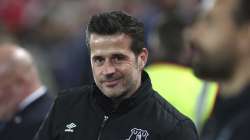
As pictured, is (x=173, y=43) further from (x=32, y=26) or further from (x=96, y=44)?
Answer: (x=32, y=26)

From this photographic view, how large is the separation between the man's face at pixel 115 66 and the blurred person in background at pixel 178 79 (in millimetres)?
427

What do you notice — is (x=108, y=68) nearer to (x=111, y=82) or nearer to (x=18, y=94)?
(x=111, y=82)

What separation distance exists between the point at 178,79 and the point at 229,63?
9.23 feet

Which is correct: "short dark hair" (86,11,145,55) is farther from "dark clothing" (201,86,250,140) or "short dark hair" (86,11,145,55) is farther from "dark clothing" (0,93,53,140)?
"dark clothing" (0,93,53,140)

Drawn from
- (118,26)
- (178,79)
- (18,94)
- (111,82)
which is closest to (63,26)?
(18,94)

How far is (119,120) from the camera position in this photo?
5.01m

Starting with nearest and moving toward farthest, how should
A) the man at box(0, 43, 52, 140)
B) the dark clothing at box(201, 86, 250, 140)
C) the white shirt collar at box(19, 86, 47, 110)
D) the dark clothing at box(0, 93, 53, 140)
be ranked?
the dark clothing at box(201, 86, 250, 140) < the dark clothing at box(0, 93, 53, 140) < the man at box(0, 43, 52, 140) < the white shirt collar at box(19, 86, 47, 110)

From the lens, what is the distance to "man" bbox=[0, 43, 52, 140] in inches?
264

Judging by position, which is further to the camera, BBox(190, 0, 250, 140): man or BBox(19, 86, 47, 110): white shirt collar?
BBox(19, 86, 47, 110): white shirt collar

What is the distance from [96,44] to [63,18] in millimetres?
6380

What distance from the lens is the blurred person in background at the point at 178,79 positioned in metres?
5.87

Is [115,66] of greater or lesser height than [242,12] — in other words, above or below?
below

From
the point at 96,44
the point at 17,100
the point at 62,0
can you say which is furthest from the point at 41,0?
the point at 96,44

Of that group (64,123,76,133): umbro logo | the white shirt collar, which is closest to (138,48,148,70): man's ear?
(64,123,76,133): umbro logo
